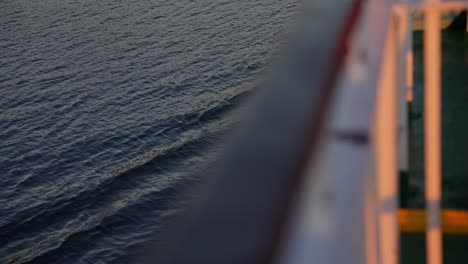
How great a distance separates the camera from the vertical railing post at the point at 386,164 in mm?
1325

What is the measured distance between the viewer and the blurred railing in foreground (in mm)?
573

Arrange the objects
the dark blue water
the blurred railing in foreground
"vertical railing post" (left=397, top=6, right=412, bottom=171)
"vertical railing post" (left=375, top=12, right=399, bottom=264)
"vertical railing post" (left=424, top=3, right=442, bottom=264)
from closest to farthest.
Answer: the blurred railing in foreground < "vertical railing post" (left=375, top=12, right=399, bottom=264) < "vertical railing post" (left=424, top=3, right=442, bottom=264) < "vertical railing post" (left=397, top=6, right=412, bottom=171) < the dark blue water

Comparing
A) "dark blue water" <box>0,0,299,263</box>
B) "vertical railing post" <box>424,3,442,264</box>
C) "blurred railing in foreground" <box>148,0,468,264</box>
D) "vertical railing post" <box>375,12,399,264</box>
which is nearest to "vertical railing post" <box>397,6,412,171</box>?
"vertical railing post" <box>424,3,442,264</box>

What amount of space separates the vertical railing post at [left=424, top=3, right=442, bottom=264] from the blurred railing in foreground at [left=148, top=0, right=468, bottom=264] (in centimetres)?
41

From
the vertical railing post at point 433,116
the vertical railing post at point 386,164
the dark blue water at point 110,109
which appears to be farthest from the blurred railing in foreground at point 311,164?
the dark blue water at point 110,109

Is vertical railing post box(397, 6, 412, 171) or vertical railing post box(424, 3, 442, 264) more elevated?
vertical railing post box(424, 3, 442, 264)

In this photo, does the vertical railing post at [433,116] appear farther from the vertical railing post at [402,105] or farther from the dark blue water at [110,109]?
the dark blue water at [110,109]

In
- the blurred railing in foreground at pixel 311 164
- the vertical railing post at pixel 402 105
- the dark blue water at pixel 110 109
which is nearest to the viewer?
the blurred railing in foreground at pixel 311 164

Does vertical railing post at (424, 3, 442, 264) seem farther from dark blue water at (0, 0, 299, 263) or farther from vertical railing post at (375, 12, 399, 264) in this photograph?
dark blue water at (0, 0, 299, 263)

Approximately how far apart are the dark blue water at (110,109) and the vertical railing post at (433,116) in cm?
1663

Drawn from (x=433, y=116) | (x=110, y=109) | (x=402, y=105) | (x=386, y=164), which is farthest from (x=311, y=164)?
(x=110, y=109)

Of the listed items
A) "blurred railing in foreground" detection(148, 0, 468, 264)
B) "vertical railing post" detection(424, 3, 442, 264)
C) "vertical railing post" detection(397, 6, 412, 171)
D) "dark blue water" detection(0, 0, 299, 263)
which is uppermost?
"blurred railing in foreground" detection(148, 0, 468, 264)

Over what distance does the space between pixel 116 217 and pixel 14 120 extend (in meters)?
9.77

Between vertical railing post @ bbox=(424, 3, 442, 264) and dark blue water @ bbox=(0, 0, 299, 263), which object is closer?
vertical railing post @ bbox=(424, 3, 442, 264)
